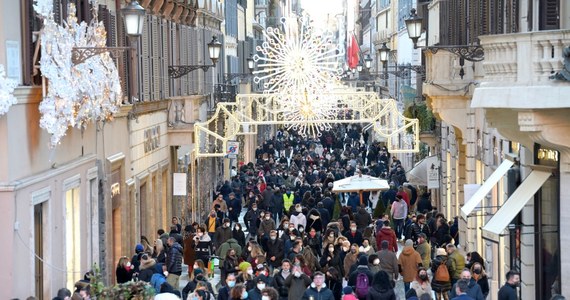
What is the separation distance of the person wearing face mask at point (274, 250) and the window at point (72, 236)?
588 centimetres

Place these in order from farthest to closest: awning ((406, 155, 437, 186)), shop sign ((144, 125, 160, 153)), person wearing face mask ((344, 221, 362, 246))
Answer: awning ((406, 155, 437, 186))
shop sign ((144, 125, 160, 153))
person wearing face mask ((344, 221, 362, 246))

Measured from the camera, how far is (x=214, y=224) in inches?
1362

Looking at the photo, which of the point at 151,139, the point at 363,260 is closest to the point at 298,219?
the point at 151,139

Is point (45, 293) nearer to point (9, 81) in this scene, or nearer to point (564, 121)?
point (9, 81)

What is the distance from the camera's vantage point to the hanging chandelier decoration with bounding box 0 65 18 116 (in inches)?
713

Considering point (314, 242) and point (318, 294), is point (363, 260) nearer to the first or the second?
point (318, 294)

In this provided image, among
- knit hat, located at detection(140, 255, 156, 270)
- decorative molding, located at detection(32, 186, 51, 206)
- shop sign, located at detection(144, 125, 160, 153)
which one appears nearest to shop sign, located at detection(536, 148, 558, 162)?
decorative molding, located at detection(32, 186, 51, 206)

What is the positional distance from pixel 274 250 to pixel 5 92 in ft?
38.8

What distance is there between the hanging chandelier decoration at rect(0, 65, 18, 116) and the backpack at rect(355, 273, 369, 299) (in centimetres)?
723

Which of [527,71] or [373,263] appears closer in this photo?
[527,71]

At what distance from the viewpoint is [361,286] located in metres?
23.4

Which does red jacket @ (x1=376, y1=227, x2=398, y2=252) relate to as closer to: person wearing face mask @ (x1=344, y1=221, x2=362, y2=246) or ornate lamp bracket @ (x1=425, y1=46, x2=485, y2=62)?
person wearing face mask @ (x1=344, y1=221, x2=362, y2=246)

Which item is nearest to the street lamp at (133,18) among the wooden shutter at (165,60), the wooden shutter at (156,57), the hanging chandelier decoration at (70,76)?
the hanging chandelier decoration at (70,76)

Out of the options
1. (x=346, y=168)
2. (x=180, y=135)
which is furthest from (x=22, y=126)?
(x=346, y=168)
